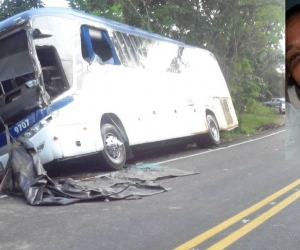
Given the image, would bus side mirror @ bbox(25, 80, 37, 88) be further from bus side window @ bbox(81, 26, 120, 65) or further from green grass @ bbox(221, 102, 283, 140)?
green grass @ bbox(221, 102, 283, 140)

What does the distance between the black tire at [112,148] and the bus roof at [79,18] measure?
186 cm

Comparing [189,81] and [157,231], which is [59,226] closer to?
[157,231]

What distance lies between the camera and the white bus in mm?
8617

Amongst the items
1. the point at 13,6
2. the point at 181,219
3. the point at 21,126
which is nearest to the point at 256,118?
the point at 181,219

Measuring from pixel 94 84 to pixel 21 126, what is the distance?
178 cm

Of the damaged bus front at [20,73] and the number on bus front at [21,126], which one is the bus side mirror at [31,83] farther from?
the number on bus front at [21,126]

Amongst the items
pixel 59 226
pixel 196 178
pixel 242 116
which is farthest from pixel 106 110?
pixel 59 226

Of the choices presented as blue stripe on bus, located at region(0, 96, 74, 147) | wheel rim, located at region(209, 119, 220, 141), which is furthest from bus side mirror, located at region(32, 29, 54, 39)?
wheel rim, located at region(209, 119, 220, 141)

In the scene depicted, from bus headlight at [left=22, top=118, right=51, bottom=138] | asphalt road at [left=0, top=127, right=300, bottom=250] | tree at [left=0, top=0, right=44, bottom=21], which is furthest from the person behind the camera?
tree at [left=0, top=0, right=44, bottom=21]

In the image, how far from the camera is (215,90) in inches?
349

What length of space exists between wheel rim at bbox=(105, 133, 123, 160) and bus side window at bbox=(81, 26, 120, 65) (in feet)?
4.71

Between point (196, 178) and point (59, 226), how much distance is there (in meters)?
3.84

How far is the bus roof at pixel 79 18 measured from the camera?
8.84m

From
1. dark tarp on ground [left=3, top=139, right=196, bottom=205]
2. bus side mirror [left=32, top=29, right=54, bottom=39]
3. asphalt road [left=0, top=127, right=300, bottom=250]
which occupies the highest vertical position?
bus side mirror [left=32, top=29, right=54, bottom=39]
